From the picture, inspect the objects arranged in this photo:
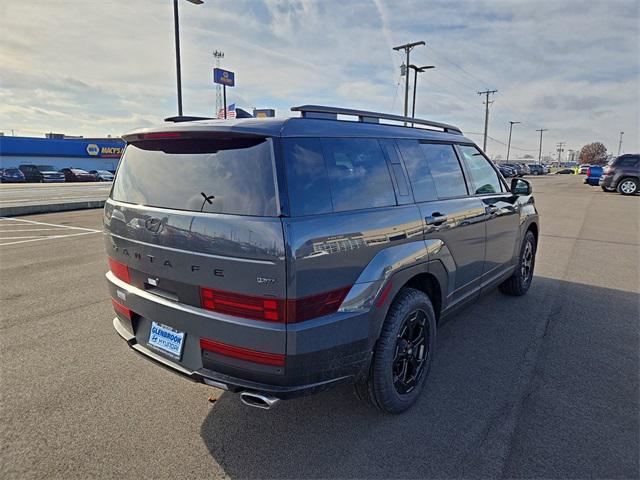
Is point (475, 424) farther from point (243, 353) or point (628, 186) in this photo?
point (628, 186)

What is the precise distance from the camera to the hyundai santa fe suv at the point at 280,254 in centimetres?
212

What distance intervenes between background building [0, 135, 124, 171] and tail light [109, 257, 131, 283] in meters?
47.6

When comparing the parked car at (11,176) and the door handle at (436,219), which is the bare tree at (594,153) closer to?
the parked car at (11,176)

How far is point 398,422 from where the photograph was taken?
2.73 meters

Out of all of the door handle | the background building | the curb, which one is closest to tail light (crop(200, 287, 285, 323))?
the door handle

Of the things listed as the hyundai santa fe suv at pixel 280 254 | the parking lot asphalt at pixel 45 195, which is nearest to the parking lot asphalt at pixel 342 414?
the hyundai santa fe suv at pixel 280 254

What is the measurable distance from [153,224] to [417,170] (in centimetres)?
190

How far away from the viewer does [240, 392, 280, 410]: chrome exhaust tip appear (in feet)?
7.14

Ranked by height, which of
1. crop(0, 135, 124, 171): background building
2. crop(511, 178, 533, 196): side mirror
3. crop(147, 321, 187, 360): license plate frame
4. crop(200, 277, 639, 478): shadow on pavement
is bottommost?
crop(200, 277, 639, 478): shadow on pavement

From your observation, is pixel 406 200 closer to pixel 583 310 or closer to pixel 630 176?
pixel 583 310

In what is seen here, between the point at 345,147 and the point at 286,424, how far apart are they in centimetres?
183

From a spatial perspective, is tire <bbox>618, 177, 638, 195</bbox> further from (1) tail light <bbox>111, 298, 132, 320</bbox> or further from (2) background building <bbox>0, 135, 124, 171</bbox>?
(2) background building <bbox>0, 135, 124, 171</bbox>

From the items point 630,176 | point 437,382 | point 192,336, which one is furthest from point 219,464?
point 630,176

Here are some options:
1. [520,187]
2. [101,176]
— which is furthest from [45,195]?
[101,176]
